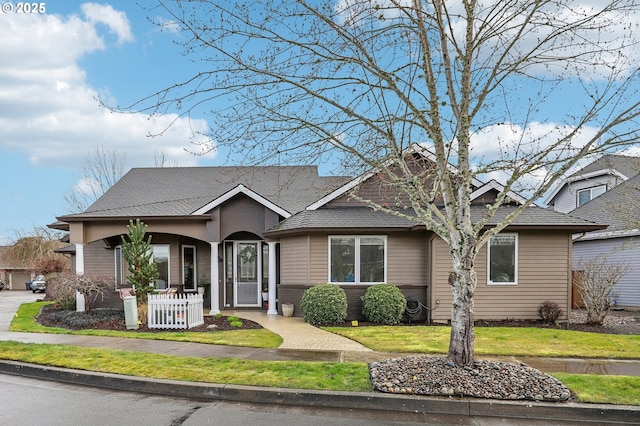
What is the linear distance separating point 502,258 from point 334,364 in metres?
8.01

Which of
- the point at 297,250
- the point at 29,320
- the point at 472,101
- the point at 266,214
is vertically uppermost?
the point at 472,101

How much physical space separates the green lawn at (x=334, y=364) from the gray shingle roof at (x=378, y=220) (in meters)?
3.05

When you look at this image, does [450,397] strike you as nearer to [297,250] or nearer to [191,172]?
[297,250]

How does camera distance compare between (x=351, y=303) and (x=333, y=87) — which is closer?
(x=333, y=87)

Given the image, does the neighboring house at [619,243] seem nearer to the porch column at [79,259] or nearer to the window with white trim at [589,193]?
the window with white trim at [589,193]

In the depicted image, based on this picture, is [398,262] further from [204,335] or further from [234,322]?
[204,335]

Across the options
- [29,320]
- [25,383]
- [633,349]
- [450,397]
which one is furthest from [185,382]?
[29,320]

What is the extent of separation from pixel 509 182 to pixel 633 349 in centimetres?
581

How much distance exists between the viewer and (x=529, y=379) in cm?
649

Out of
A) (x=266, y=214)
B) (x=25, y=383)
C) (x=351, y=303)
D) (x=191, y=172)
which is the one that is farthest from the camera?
(x=191, y=172)

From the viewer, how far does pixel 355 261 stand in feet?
45.7

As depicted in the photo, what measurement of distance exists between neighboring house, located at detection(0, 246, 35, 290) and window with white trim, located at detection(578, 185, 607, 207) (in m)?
56.1

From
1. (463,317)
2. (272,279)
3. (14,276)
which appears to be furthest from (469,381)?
(14,276)

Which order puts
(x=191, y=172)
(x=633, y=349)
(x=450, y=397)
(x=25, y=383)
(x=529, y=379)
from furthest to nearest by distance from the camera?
(x=191, y=172), (x=633, y=349), (x=25, y=383), (x=529, y=379), (x=450, y=397)
